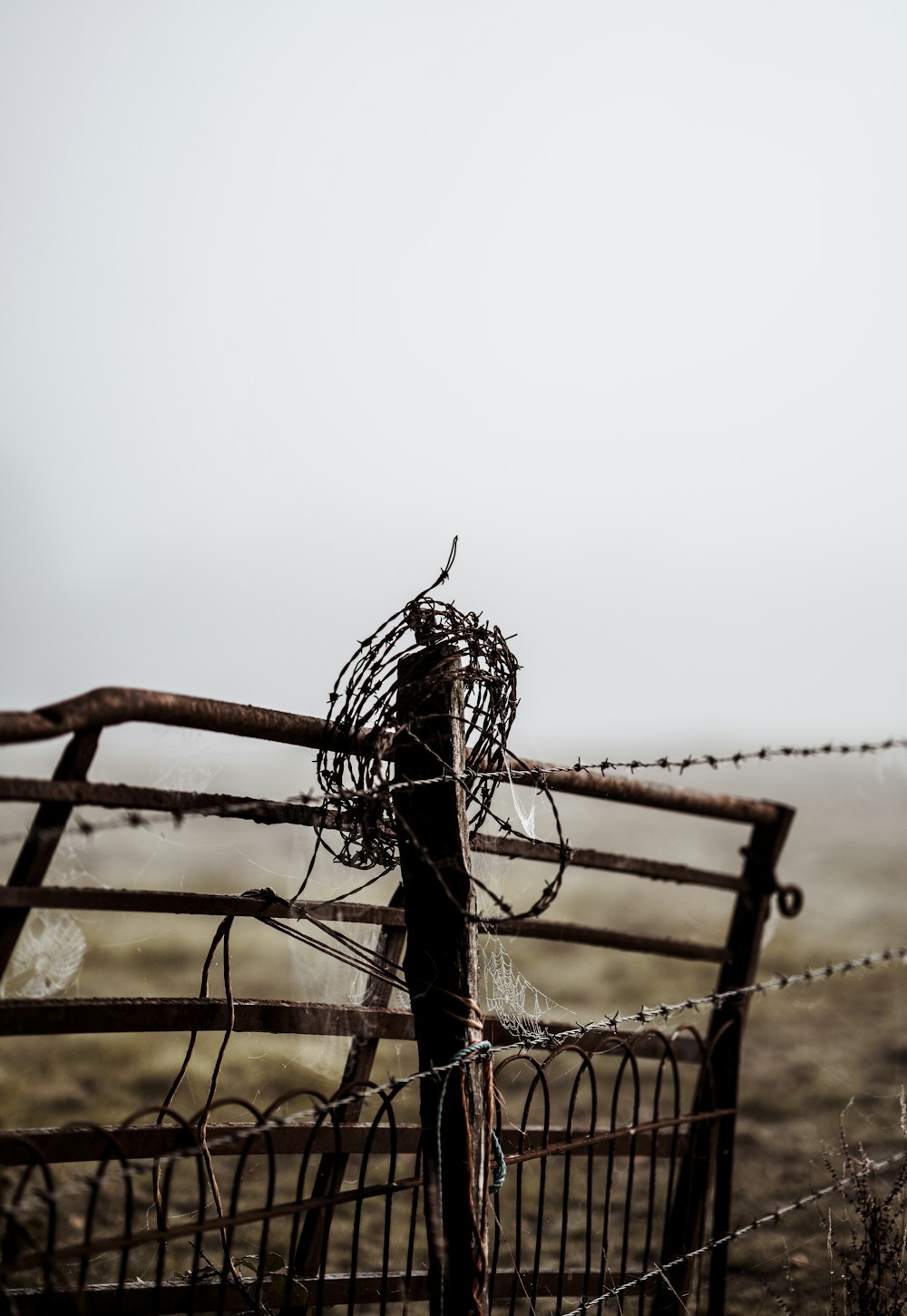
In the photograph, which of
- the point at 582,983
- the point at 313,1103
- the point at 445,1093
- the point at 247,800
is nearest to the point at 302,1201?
the point at 445,1093

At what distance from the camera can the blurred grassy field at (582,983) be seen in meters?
2.76

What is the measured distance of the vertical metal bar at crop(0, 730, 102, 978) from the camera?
6.21 feet

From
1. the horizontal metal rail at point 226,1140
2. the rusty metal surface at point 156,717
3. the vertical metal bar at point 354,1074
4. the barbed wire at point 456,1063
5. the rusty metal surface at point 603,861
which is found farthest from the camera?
the rusty metal surface at point 603,861

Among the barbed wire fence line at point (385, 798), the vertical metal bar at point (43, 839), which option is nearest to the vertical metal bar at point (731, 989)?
the barbed wire fence line at point (385, 798)

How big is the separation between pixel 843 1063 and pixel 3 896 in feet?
43.9

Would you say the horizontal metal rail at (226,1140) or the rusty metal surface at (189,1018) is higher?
the rusty metal surface at (189,1018)

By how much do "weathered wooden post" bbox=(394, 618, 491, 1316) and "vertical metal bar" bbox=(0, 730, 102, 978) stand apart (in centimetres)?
62

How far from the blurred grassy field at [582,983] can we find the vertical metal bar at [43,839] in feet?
0.21

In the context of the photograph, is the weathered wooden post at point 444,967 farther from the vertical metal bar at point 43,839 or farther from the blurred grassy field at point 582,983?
the vertical metal bar at point 43,839

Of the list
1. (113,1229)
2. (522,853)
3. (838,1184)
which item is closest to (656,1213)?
(113,1229)

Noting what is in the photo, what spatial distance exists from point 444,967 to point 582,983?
59.3ft

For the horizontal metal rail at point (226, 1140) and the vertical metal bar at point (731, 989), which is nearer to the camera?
the horizontal metal rail at point (226, 1140)

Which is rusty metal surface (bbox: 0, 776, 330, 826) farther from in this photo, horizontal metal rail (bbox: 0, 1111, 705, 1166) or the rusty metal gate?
horizontal metal rail (bbox: 0, 1111, 705, 1166)

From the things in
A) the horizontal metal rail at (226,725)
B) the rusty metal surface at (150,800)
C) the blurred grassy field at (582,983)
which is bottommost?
the blurred grassy field at (582,983)
